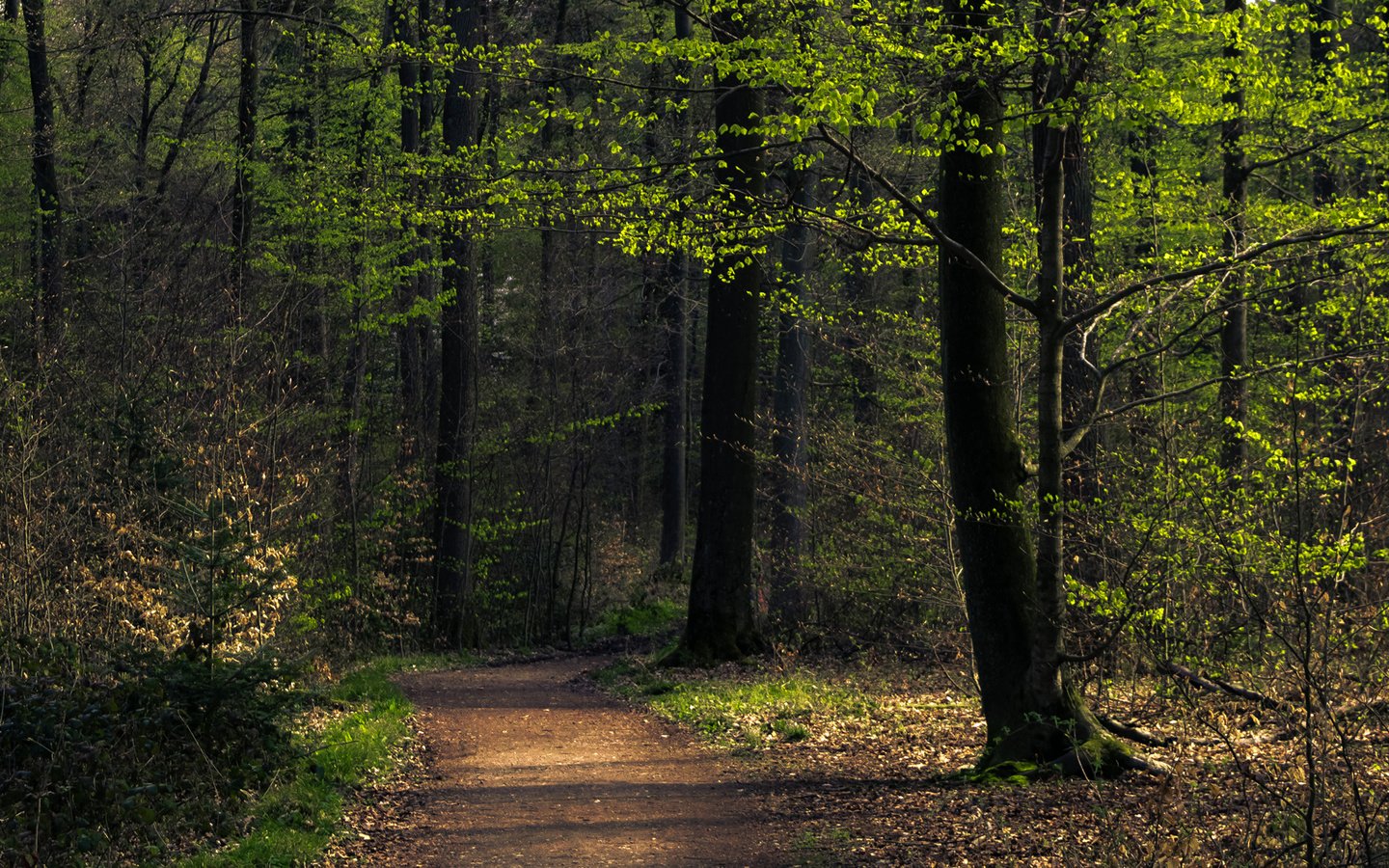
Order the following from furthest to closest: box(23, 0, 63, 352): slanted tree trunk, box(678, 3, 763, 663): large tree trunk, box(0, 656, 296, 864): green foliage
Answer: box(23, 0, 63, 352): slanted tree trunk
box(678, 3, 763, 663): large tree trunk
box(0, 656, 296, 864): green foliage

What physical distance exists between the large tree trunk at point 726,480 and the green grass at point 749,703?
0.89 meters

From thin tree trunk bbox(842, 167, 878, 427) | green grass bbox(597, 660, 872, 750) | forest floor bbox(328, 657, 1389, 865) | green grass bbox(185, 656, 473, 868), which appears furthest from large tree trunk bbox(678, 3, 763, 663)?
green grass bbox(185, 656, 473, 868)

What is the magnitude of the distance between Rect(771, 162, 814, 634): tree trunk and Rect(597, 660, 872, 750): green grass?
6.46 ft

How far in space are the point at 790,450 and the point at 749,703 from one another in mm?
6796

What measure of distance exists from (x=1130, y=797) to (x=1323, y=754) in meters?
2.43

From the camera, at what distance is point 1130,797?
744 centimetres

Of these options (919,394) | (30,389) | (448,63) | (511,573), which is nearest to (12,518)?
(30,389)

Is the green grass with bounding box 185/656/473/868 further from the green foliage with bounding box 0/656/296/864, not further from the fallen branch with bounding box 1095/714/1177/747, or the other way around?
the fallen branch with bounding box 1095/714/1177/747

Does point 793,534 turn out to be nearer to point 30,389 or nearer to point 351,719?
point 351,719

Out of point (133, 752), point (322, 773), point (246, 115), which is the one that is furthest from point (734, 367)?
point (246, 115)

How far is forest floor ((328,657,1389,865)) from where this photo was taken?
601 cm

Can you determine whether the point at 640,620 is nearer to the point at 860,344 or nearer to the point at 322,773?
the point at 860,344

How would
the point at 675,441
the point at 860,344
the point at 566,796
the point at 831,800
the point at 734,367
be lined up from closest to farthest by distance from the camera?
the point at 831,800, the point at 566,796, the point at 860,344, the point at 734,367, the point at 675,441

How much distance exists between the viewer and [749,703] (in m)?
12.4
